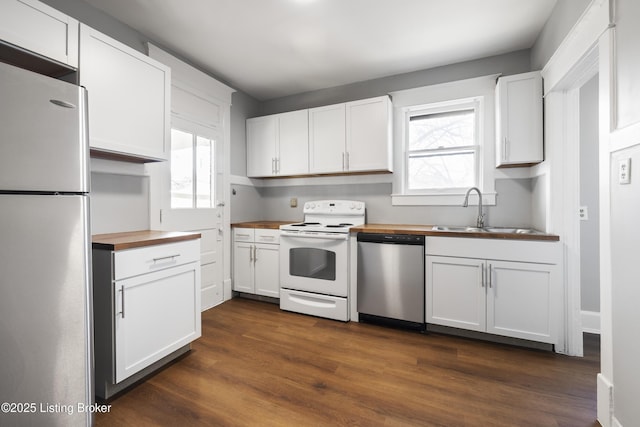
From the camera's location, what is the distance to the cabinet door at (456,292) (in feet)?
7.56

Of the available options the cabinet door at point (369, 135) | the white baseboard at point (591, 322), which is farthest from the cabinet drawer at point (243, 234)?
the white baseboard at point (591, 322)

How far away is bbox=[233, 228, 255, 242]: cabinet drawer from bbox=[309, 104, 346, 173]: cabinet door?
1.02m

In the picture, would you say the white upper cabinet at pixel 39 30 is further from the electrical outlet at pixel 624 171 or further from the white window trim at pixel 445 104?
the electrical outlet at pixel 624 171

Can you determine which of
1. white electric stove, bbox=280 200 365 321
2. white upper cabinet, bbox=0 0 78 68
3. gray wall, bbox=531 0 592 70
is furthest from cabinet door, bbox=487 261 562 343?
white upper cabinet, bbox=0 0 78 68

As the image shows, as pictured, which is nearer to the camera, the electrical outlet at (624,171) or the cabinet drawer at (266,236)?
the electrical outlet at (624,171)

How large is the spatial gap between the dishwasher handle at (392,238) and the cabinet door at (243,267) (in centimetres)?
140

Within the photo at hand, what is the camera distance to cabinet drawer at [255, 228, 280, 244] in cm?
318

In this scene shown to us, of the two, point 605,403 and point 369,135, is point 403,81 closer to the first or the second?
point 369,135

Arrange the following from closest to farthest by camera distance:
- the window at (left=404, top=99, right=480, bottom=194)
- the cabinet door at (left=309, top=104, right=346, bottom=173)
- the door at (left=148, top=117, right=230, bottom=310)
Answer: the door at (left=148, top=117, right=230, bottom=310)
the window at (left=404, top=99, right=480, bottom=194)
the cabinet door at (left=309, top=104, right=346, bottom=173)

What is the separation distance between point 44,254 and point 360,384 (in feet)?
5.74

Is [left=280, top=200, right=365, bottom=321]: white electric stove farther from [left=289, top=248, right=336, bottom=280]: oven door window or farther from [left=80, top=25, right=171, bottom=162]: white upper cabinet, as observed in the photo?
Result: [left=80, top=25, right=171, bottom=162]: white upper cabinet

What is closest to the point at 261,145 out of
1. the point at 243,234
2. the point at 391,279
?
the point at 243,234

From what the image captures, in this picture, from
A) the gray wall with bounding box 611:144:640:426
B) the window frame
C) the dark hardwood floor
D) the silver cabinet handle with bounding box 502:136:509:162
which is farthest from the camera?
the window frame

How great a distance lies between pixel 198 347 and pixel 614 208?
2.76 metres
